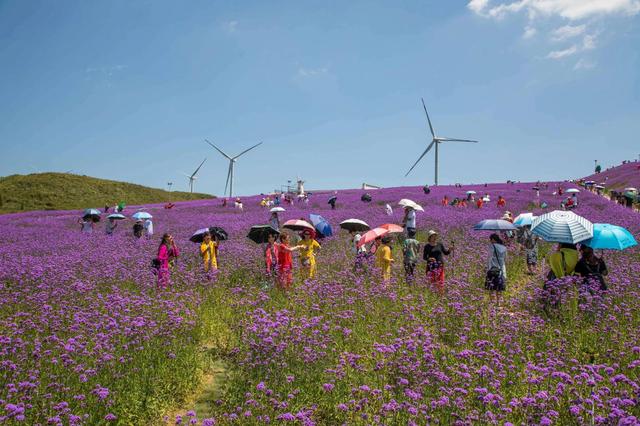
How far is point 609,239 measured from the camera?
9.09 metres

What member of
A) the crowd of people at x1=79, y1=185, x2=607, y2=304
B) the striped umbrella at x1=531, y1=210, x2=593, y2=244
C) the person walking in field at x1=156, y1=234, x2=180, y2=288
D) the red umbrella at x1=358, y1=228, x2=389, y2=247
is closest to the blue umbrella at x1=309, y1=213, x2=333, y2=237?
the crowd of people at x1=79, y1=185, x2=607, y2=304

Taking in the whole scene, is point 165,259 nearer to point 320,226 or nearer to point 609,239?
point 320,226

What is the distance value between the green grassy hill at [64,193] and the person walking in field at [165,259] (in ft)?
160

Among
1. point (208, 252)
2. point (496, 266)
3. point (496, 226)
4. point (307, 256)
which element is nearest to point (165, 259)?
point (208, 252)

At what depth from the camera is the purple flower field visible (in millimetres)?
4406

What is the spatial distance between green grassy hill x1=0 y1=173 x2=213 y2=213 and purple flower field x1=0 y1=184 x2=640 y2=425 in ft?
168

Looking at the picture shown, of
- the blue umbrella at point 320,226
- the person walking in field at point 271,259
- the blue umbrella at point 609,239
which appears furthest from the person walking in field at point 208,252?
the blue umbrella at point 609,239

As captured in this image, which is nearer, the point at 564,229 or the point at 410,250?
the point at 564,229

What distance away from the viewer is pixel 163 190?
79375mm

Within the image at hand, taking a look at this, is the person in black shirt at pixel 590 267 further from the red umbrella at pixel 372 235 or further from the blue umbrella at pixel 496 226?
the red umbrella at pixel 372 235

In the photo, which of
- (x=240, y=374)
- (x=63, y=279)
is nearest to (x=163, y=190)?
(x=63, y=279)

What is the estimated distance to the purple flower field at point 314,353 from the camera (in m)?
4.41

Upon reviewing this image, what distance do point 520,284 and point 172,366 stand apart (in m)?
9.99

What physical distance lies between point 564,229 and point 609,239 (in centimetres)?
93
